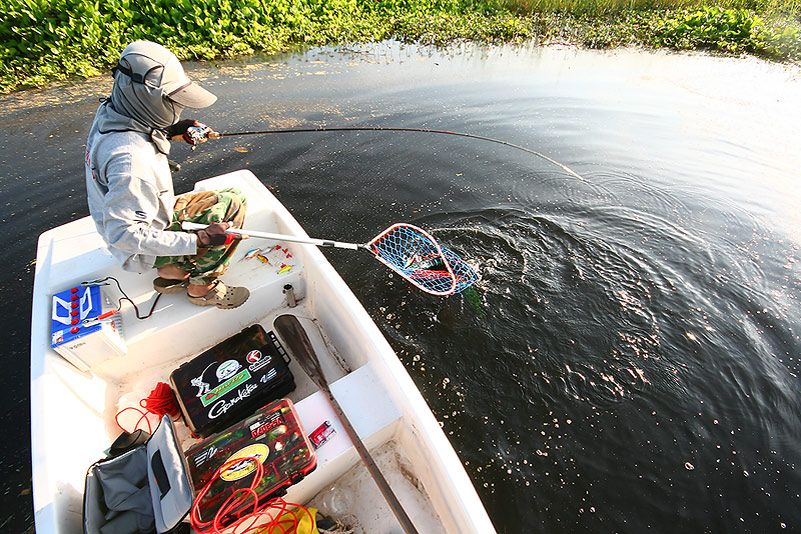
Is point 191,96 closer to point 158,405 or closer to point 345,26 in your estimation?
point 158,405

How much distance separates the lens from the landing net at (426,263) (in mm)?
3500

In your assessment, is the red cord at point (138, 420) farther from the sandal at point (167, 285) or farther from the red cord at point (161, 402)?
the sandal at point (167, 285)

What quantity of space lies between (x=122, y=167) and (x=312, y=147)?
13.7 ft

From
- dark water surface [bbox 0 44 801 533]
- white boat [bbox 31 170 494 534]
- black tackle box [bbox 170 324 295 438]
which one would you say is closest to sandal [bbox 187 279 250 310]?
white boat [bbox 31 170 494 534]

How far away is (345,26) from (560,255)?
9.57 metres

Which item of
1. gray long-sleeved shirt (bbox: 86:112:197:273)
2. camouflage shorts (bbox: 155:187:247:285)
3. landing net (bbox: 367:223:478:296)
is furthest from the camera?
landing net (bbox: 367:223:478:296)

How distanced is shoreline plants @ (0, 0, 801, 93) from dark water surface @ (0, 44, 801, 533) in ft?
4.07

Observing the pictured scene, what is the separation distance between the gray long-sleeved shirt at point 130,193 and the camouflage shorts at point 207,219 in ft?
1.15

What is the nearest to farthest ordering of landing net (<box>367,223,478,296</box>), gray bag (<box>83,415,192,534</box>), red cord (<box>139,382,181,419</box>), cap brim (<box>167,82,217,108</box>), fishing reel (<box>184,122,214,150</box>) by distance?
gray bag (<box>83,415,192,534</box>)
cap brim (<box>167,82,217,108</box>)
red cord (<box>139,382,181,419</box>)
fishing reel (<box>184,122,214,150</box>)
landing net (<box>367,223,478,296</box>)

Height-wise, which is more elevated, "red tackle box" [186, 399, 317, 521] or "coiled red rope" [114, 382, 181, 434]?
"red tackle box" [186, 399, 317, 521]

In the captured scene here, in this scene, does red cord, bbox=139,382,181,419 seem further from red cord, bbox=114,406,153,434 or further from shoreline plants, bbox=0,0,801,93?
shoreline plants, bbox=0,0,801,93

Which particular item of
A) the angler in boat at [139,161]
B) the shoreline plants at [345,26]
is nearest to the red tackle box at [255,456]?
the angler in boat at [139,161]

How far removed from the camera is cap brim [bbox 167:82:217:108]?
2225 mm

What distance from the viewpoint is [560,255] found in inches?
168
